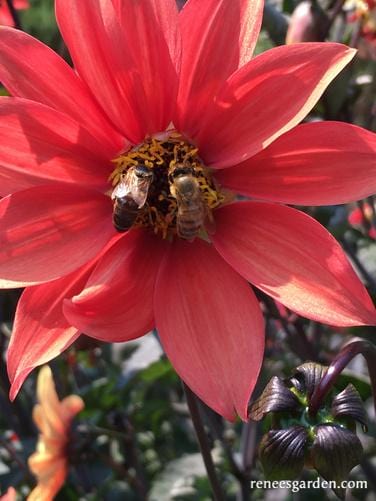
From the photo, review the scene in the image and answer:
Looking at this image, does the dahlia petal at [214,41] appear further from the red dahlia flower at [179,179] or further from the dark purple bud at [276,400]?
the dark purple bud at [276,400]

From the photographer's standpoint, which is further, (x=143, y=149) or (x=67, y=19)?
(x=143, y=149)

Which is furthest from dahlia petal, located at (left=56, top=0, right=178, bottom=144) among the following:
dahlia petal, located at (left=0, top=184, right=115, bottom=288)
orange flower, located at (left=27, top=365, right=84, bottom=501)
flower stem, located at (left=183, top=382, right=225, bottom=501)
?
orange flower, located at (left=27, top=365, right=84, bottom=501)

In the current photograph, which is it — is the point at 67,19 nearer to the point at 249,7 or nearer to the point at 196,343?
the point at 249,7

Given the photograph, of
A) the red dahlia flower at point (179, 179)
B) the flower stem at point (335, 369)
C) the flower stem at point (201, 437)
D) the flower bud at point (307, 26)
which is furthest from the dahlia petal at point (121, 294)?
the flower bud at point (307, 26)

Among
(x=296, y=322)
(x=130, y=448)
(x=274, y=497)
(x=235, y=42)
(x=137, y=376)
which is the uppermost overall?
(x=235, y=42)

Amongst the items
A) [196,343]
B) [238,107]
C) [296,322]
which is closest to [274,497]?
[296,322]

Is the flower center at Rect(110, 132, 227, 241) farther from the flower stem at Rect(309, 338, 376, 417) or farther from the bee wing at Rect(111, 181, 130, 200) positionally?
the flower stem at Rect(309, 338, 376, 417)
